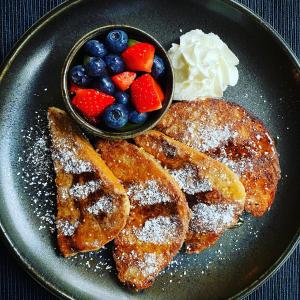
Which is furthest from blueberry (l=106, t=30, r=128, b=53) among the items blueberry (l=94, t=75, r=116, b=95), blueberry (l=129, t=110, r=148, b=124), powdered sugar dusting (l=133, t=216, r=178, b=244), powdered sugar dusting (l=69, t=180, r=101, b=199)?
powdered sugar dusting (l=133, t=216, r=178, b=244)

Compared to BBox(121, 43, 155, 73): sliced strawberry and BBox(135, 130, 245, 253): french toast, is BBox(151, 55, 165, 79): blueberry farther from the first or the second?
BBox(135, 130, 245, 253): french toast

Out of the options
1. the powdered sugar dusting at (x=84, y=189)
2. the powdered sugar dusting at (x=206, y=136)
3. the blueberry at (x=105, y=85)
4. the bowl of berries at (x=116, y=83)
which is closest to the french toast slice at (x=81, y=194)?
the powdered sugar dusting at (x=84, y=189)

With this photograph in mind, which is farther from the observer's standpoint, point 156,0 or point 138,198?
point 156,0

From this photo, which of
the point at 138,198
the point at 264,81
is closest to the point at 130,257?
the point at 138,198

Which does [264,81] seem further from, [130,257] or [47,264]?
[47,264]

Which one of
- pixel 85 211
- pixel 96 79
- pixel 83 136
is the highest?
pixel 96 79

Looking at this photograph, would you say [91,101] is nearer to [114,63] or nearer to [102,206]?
[114,63]

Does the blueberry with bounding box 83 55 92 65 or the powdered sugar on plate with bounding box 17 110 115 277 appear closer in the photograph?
the blueberry with bounding box 83 55 92 65

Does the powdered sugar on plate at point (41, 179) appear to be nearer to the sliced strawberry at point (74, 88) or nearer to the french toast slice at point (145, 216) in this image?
the french toast slice at point (145, 216)
